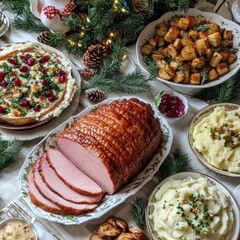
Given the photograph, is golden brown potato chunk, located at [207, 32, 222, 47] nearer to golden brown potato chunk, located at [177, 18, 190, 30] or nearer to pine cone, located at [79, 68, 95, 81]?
golden brown potato chunk, located at [177, 18, 190, 30]

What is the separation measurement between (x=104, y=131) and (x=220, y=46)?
1051mm

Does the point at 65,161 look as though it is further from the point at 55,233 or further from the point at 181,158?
the point at 181,158

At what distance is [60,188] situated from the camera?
245cm

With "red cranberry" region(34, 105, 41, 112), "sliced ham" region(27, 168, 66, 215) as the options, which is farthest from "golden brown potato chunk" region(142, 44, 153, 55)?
"sliced ham" region(27, 168, 66, 215)

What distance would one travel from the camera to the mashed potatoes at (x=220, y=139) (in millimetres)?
2533

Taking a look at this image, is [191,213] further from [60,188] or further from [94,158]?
[60,188]

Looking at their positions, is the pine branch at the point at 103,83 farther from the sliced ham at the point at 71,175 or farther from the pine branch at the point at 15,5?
the pine branch at the point at 15,5

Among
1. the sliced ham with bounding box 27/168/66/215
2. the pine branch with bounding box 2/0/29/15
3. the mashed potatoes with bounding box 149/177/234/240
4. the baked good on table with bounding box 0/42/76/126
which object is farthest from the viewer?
the pine branch with bounding box 2/0/29/15

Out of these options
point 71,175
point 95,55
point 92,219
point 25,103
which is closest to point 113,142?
point 71,175

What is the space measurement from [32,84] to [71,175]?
0.67 meters

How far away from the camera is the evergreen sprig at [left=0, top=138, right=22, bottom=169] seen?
260 centimetres

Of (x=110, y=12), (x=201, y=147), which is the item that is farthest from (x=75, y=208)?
(x=110, y=12)

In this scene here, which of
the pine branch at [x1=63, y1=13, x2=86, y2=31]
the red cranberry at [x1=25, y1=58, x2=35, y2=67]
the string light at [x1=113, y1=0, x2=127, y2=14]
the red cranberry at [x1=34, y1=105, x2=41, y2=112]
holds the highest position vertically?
the string light at [x1=113, y1=0, x2=127, y2=14]

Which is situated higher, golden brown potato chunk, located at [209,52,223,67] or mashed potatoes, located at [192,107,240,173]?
golden brown potato chunk, located at [209,52,223,67]
